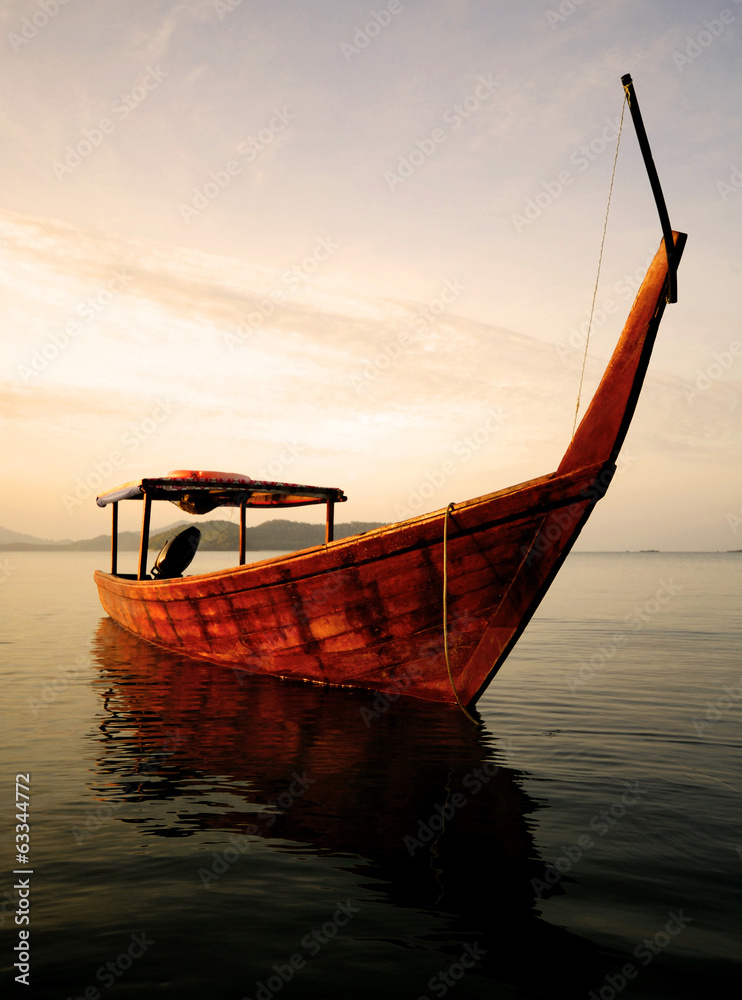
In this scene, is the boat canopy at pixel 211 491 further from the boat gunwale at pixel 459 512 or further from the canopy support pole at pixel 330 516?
the boat gunwale at pixel 459 512

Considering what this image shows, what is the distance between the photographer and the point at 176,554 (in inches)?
591

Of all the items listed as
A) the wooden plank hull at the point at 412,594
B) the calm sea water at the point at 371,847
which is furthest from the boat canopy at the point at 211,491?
the calm sea water at the point at 371,847

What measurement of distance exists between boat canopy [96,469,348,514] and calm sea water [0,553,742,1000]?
425cm

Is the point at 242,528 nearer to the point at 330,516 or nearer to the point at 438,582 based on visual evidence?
the point at 330,516

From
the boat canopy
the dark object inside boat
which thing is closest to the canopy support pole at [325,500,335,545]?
the boat canopy

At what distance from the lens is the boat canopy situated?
1258cm

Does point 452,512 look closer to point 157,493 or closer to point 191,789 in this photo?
point 191,789

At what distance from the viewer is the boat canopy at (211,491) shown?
12578 millimetres

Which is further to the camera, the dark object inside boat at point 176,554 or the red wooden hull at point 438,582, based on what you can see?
the dark object inside boat at point 176,554

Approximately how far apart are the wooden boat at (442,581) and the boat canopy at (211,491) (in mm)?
2714

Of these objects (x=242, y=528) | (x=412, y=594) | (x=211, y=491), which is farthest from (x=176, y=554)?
(x=412, y=594)

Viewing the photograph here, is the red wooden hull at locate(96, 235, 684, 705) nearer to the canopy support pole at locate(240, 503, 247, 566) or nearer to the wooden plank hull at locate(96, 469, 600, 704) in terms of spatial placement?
Answer: the wooden plank hull at locate(96, 469, 600, 704)

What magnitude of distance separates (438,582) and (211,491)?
6.97m

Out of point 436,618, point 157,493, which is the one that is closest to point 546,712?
point 436,618
